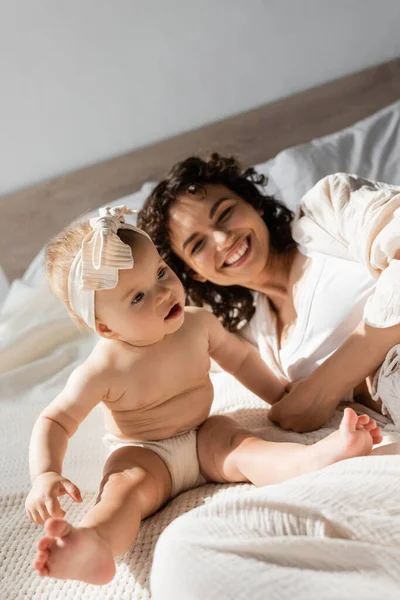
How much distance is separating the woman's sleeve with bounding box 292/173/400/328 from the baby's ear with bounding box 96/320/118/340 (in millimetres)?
461

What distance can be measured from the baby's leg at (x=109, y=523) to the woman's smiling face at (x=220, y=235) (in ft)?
Answer: 1.55

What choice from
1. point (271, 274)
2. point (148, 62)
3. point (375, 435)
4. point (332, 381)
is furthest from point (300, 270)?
point (148, 62)

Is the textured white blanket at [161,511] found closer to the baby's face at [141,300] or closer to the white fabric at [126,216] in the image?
the white fabric at [126,216]

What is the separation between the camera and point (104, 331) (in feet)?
3.80

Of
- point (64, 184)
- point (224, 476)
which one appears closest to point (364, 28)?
point (64, 184)

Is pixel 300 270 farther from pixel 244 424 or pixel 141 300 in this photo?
pixel 141 300

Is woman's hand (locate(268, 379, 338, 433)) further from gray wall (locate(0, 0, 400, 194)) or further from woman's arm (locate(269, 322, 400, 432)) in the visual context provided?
gray wall (locate(0, 0, 400, 194))

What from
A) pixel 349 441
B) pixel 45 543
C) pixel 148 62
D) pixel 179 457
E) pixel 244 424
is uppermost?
pixel 148 62

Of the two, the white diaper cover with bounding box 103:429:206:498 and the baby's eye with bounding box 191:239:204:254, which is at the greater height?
the baby's eye with bounding box 191:239:204:254

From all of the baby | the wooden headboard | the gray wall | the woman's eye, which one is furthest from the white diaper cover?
the gray wall

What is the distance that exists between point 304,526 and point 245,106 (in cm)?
178

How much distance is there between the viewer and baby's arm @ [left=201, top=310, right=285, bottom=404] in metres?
1.33

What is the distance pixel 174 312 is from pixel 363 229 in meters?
0.41

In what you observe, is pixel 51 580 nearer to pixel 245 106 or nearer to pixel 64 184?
pixel 64 184
